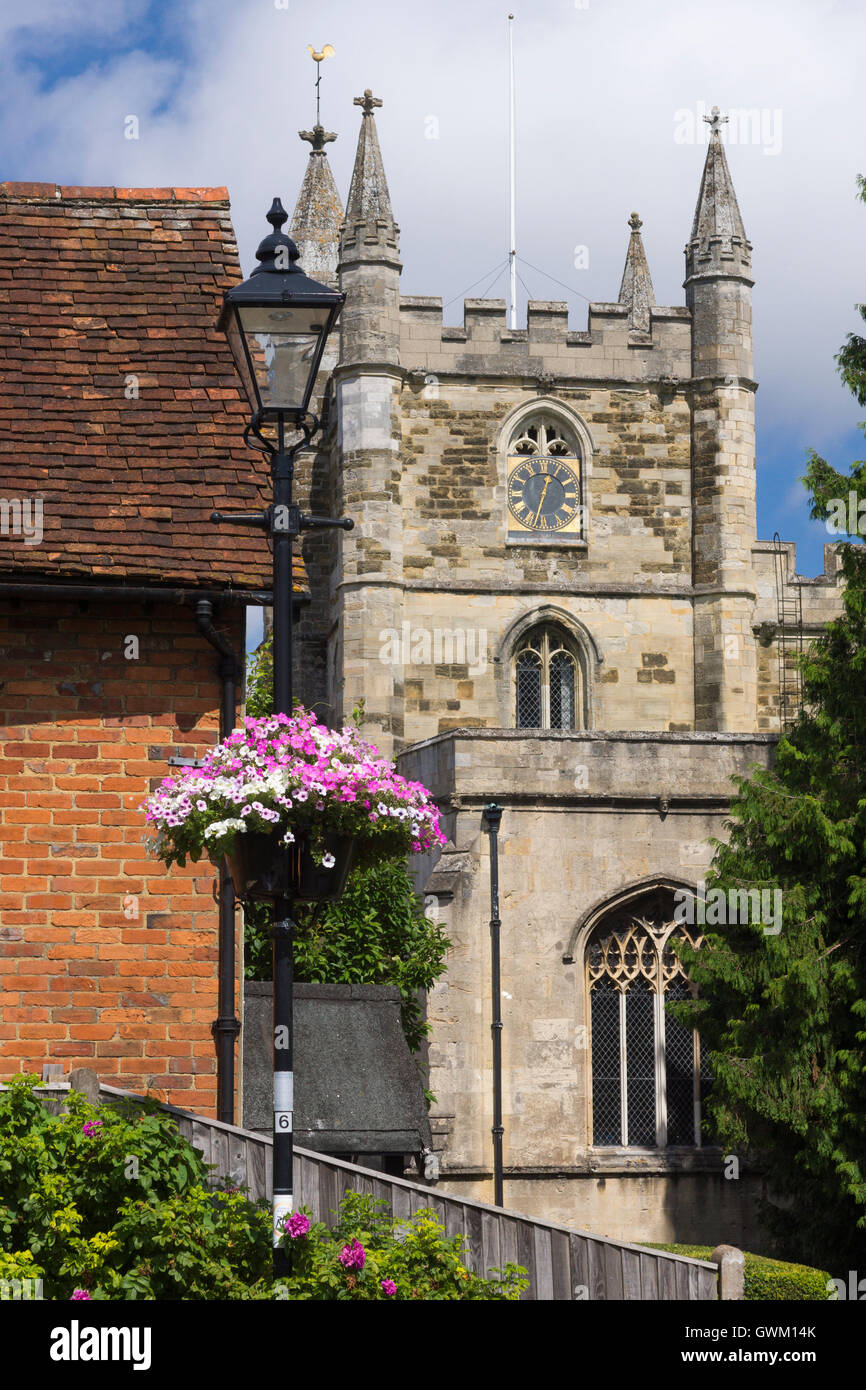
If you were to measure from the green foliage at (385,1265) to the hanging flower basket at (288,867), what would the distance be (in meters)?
1.44

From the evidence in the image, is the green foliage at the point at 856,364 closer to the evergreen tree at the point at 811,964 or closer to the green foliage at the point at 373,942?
the evergreen tree at the point at 811,964

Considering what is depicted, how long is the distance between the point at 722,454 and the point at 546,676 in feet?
17.2

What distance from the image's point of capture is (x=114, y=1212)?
909cm

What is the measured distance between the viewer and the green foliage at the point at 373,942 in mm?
21938

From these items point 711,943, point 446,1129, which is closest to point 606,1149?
point 446,1129

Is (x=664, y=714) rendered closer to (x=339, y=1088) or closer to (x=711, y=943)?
(x=711, y=943)

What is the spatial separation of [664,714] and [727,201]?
9.77 metres

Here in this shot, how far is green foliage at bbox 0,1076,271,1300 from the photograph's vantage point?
8.76 metres

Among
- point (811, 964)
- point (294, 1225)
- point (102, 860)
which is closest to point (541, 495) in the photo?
point (811, 964)

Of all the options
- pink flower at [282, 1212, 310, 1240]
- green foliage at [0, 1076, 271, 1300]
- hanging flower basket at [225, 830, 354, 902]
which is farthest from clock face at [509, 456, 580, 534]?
pink flower at [282, 1212, 310, 1240]

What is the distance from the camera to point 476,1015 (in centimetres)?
2222
